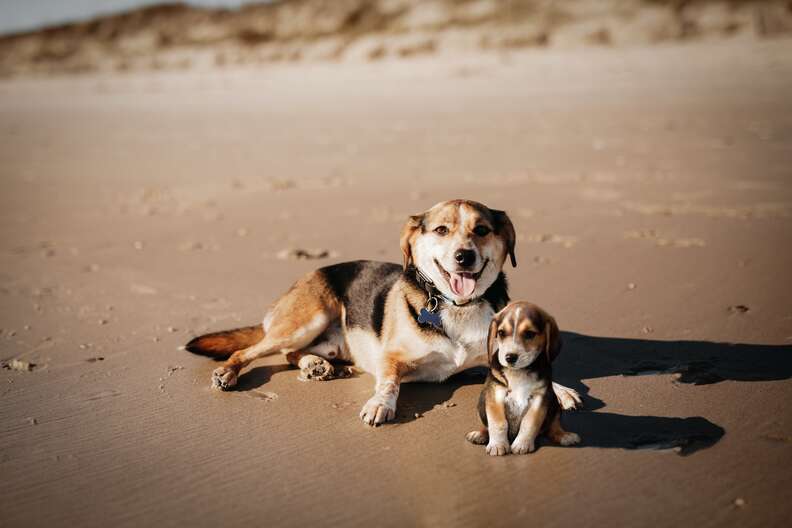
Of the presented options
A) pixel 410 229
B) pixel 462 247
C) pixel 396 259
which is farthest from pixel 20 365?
pixel 396 259

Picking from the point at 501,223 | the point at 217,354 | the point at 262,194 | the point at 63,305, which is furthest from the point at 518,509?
the point at 262,194

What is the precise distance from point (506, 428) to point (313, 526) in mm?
1069

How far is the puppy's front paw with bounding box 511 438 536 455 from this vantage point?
153 inches

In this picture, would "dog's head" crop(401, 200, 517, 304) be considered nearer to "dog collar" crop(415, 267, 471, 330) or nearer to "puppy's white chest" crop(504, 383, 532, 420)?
"dog collar" crop(415, 267, 471, 330)

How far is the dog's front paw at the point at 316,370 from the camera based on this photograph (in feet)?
17.0

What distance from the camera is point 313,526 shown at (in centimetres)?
348

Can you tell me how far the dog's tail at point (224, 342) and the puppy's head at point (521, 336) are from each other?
7.30ft

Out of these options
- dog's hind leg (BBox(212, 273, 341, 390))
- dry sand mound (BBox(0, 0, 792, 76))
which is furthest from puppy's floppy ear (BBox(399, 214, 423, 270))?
dry sand mound (BBox(0, 0, 792, 76))

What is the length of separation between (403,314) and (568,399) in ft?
3.62

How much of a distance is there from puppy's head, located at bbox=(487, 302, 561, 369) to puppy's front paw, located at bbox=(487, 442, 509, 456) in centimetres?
42

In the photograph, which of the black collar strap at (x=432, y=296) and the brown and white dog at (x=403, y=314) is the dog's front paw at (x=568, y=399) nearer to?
the brown and white dog at (x=403, y=314)

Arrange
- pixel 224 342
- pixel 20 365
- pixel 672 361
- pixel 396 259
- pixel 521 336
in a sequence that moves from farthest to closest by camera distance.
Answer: pixel 396 259 < pixel 20 365 < pixel 224 342 < pixel 672 361 < pixel 521 336

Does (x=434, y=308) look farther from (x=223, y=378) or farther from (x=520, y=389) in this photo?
(x=223, y=378)

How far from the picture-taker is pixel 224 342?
212 inches
